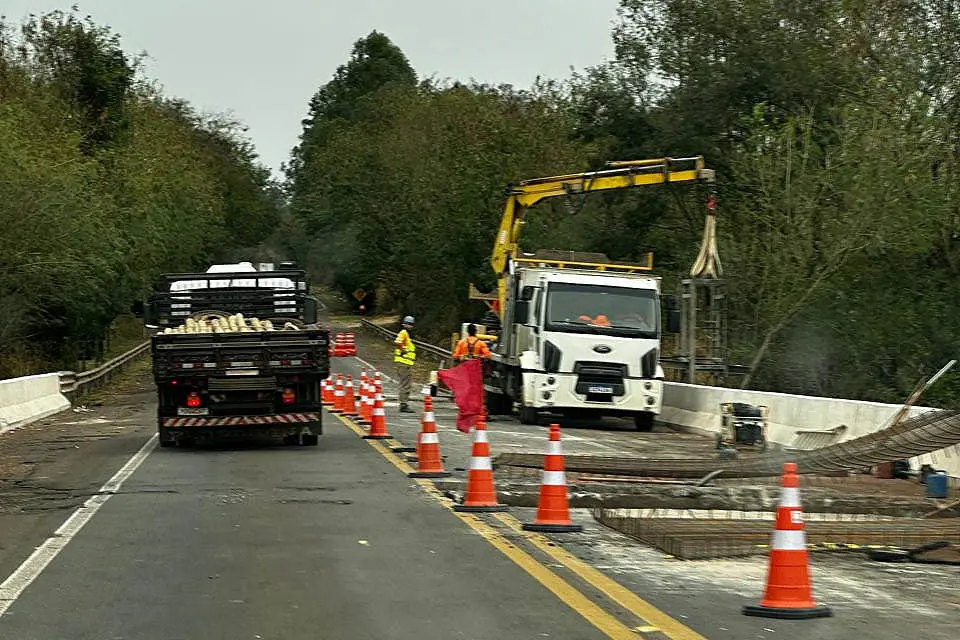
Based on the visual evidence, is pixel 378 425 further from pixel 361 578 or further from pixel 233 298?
pixel 361 578

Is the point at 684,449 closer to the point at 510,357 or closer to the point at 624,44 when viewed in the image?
the point at 510,357

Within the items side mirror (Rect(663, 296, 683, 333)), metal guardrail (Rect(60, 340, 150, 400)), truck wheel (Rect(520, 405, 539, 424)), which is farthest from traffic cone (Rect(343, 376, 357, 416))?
metal guardrail (Rect(60, 340, 150, 400))

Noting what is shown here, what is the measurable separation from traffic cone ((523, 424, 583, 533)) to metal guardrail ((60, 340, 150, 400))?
24310 mm

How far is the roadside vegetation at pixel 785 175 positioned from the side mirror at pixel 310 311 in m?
9.35

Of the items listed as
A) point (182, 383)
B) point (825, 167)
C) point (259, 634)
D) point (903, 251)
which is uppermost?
point (825, 167)

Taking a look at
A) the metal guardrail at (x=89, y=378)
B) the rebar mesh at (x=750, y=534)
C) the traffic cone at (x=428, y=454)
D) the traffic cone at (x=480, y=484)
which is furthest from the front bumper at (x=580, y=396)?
the rebar mesh at (x=750, y=534)

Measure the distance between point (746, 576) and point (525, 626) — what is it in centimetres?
239

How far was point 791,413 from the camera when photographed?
22.4 m

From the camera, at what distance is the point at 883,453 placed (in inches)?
587

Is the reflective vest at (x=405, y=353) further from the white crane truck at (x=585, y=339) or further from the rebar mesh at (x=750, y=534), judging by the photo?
the rebar mesh at (x=750, y=534)

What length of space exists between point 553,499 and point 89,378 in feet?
101

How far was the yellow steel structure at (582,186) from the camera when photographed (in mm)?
29984

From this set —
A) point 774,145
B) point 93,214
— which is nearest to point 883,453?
point 774,145

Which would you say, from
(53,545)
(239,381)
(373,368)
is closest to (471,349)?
(239,381)
